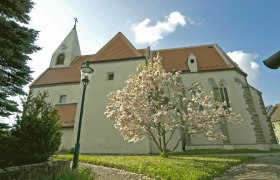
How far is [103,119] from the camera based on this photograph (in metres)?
21.2

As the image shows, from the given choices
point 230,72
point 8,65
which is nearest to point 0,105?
point 8,65

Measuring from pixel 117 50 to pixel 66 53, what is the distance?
1104 cm

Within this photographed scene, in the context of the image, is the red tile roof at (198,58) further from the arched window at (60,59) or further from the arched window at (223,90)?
the arched window at (60,59)

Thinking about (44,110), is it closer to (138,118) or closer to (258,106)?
(138,118)

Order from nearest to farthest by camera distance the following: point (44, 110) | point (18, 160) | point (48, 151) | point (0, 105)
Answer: point (18, 160), point (48, 151), point (44, 110), point (0, 105)

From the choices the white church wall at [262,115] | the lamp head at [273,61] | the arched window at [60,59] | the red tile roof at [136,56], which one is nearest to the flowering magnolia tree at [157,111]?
the red tile roof at [136,56]

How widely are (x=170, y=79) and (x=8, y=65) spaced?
9.66 metres

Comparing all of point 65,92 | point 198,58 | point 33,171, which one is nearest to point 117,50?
point 65,92

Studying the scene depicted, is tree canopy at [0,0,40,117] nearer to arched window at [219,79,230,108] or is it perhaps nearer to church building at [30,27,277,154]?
church building at [30,27,277,154]

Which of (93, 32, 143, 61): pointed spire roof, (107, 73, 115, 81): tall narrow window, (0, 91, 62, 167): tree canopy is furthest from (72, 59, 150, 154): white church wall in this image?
(0, 91, 62, 167): tree canopy

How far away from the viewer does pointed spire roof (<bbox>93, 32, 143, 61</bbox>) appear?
77.0 feet

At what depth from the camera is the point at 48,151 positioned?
29.0 ft

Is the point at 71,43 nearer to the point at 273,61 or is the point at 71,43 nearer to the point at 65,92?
the point at 65,92

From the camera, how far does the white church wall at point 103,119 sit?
20.0 metres
